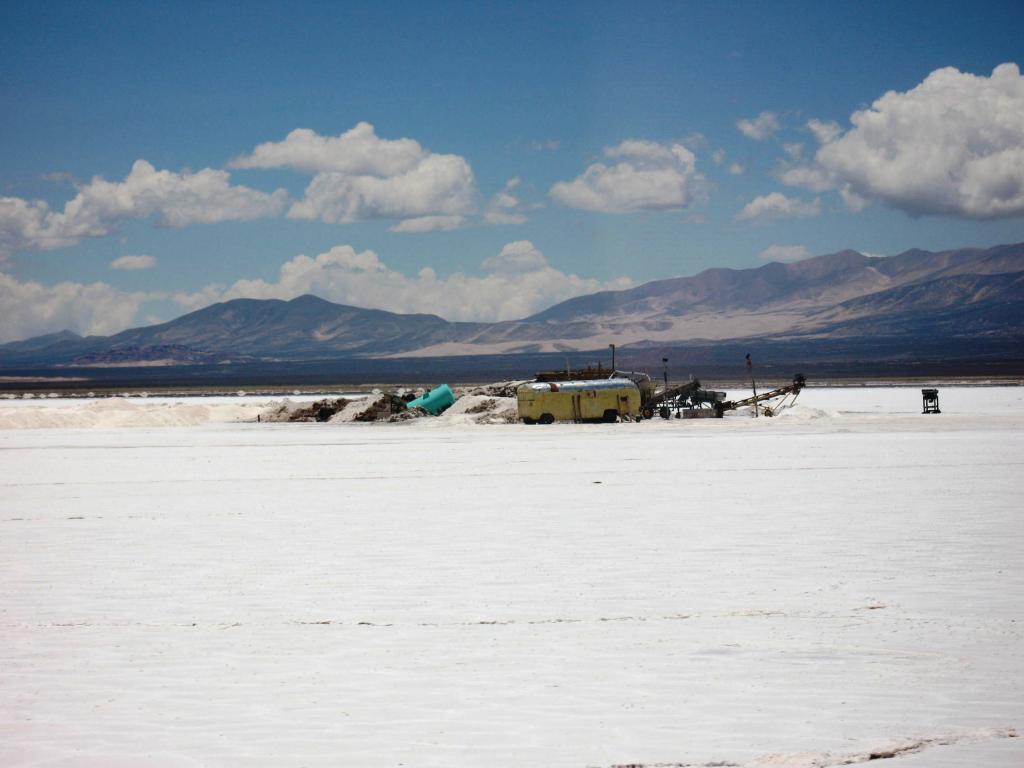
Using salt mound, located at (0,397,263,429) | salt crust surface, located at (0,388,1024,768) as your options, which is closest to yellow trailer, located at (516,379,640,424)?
salt mound, located at (0,397,263,429)

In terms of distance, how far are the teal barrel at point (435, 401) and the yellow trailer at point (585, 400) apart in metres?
8.49

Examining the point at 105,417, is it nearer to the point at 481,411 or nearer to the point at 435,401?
the point at 435,401

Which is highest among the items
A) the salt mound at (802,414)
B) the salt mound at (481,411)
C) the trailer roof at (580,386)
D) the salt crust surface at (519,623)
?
the trailer roof at (580,386)

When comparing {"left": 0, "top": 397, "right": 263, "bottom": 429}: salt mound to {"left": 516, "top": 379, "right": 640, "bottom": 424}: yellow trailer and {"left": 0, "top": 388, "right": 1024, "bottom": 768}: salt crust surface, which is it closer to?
{"left": 516, "top": 379, "right": 640, "bottom": 424}: yellow trailer

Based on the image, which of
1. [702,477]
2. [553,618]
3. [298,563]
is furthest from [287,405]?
[553,618]

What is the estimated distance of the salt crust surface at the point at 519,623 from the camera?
7.00 metres

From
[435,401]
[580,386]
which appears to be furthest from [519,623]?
[435,401]

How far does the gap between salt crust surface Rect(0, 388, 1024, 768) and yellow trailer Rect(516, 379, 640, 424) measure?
21770 mm

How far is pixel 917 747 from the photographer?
673 centimetres

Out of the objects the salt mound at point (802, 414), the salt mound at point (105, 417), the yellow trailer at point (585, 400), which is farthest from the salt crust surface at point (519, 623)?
the salt mound at point (105, 417)

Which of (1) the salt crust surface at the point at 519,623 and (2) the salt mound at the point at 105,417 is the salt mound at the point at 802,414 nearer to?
(1) the salt crust surface at the point at 519,623

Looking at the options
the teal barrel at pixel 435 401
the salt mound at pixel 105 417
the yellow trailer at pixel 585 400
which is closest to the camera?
the yellow trailer at pixel 585 400

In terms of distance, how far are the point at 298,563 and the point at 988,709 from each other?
27.1 ft

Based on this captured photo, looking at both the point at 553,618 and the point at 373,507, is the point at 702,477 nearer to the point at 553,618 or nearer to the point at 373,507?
the point at 373,507
